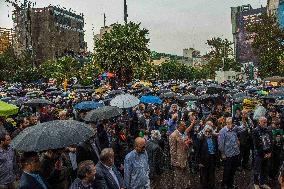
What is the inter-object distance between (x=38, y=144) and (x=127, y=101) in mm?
7249

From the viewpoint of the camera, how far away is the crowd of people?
5.67 m

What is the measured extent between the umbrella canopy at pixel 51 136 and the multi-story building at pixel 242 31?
11008 cm

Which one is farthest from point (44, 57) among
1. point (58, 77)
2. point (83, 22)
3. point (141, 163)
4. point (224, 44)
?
point (141, 163)

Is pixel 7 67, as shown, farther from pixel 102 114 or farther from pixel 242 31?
pixel 242 31

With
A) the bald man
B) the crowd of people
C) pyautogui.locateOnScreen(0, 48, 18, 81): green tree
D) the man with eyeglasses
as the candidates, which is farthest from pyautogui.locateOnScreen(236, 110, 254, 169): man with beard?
pyautogui.locateOnScreen(0, 48, 18, 81): green tree

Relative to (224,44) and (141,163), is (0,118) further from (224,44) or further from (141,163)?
(224,44)

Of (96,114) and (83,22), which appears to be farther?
(83,22)

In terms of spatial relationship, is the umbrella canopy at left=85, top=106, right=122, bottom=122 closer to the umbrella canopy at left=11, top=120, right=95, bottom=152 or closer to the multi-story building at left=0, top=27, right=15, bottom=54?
the umbrella canopy at left=11, top=120, right=95, bottom=152

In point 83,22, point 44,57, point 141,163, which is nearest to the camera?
point 141,163

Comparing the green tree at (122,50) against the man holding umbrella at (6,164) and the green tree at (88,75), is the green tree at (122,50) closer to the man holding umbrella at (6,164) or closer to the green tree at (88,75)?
the green tree at (88,75)

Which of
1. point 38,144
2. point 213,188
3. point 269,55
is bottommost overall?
point 213,188

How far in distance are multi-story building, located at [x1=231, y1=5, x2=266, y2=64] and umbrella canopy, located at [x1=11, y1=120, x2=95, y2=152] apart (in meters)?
110

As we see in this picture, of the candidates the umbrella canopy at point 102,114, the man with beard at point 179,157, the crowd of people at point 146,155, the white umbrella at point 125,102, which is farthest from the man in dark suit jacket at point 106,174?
the white umbrella at point 125,102

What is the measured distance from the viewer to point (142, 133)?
10461 millimetres
